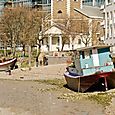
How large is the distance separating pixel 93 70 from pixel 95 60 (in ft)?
2.39

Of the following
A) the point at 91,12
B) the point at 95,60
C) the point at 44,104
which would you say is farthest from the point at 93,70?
the point at 91,12

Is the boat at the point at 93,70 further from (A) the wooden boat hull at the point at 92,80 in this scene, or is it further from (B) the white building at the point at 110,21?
(B) the white building at the point at 110,21

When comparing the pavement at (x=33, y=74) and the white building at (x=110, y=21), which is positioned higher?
the white building at (x=110, y=21)

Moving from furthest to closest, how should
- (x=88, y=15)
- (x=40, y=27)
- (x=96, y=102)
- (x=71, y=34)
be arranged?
(x=88, y=15), (x=71, y=34), (x=40, y=27), (x=96, y=102)

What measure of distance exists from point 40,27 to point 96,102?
50115 millimetres

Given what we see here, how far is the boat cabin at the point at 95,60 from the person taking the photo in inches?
968

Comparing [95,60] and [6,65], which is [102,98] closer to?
[95,60]

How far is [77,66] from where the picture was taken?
25844 mm

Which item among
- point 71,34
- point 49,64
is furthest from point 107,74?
point 71,34

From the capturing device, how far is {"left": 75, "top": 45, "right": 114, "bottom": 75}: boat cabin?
24.6m

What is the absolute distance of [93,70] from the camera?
80.6 feet

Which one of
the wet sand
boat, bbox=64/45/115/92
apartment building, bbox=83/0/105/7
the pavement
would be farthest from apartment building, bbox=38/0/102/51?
the wet sand

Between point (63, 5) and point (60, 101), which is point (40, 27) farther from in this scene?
point (60, 101)

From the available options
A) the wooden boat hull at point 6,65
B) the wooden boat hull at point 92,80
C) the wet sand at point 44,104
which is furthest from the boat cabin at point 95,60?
the wooden boat hull at point 6,65
